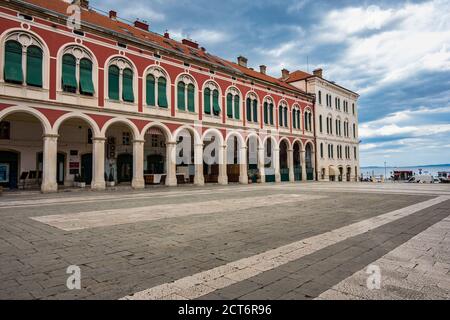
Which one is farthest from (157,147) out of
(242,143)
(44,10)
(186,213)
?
(186,213)

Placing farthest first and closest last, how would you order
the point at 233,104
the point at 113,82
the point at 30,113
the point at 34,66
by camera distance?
the point at 233,104 < the point at 113,82 < the point at 34,66 < the point at 30,113

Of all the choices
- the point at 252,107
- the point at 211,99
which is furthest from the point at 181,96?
the point at 252,107

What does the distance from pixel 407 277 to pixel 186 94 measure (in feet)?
77.3

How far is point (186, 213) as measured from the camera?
815 cm

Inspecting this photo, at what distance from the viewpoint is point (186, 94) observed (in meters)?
24.8

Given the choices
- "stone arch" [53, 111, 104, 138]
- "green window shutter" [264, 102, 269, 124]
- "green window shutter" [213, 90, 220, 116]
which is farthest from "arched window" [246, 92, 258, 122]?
"stone arch" [53, 111, 104, 138]

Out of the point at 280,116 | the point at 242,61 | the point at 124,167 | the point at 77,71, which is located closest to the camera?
the point at 77,71

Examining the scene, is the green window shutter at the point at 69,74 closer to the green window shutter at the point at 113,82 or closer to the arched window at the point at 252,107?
the green window shutter at the point at 113,82

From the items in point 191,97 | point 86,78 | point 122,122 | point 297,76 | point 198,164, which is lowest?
point 198,164

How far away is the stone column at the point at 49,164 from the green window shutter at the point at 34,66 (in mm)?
3416

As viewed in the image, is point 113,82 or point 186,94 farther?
point 186,94

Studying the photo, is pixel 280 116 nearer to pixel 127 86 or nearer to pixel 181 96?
pixel 181 96
